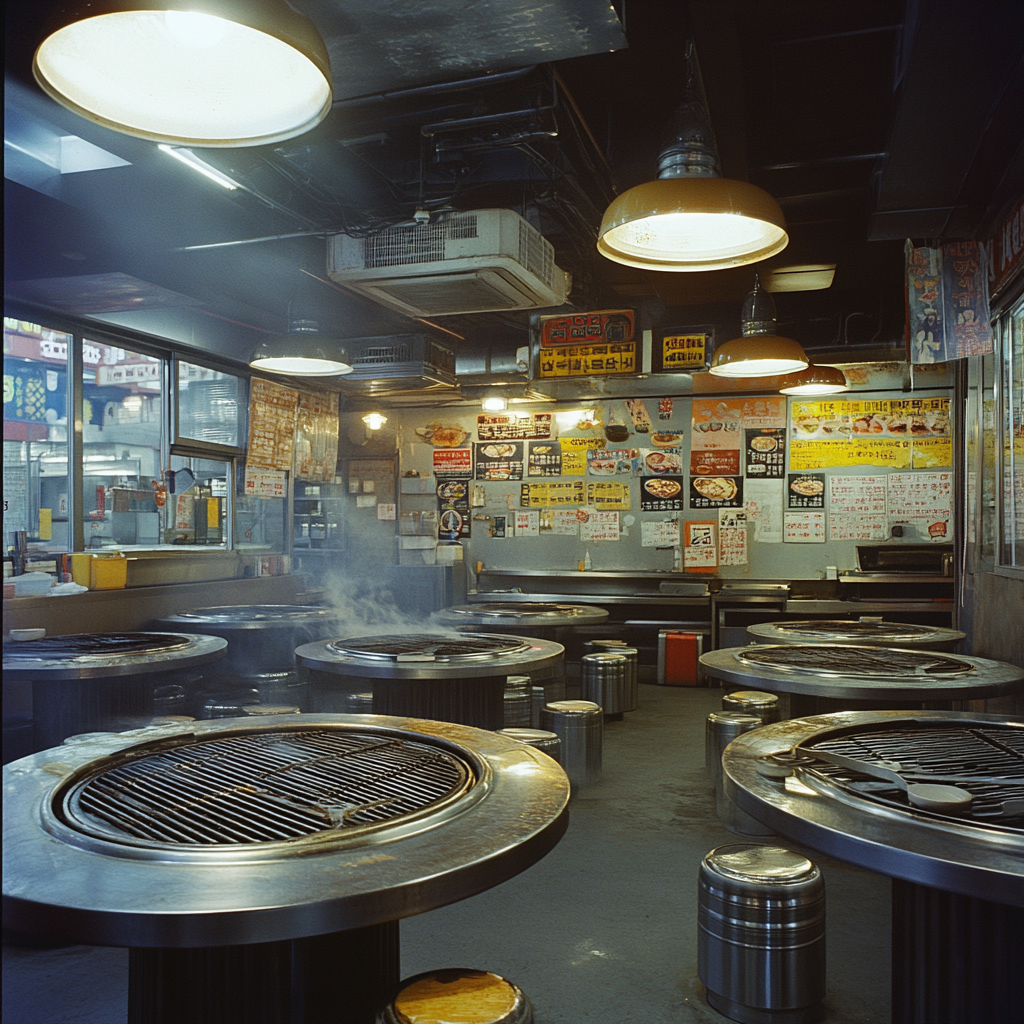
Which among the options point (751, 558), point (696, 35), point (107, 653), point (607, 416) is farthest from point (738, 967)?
point (607, 416)

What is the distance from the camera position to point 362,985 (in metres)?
1.72

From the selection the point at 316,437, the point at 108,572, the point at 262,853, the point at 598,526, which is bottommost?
the point at 262,853

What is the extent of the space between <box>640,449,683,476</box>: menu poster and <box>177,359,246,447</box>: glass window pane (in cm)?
447

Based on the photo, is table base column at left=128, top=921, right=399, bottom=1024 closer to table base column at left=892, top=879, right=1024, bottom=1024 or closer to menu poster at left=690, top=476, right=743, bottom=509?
table base column at left=892, top=879, right=1024, bottom=1024

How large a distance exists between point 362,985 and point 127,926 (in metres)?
0.73

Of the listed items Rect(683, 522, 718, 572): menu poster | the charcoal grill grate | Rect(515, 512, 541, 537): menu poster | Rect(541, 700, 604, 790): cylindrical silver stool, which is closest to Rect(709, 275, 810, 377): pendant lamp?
Rect(541, 700, 604, 790): cylindrical silver stool

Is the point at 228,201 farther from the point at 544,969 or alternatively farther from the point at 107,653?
the point at 544,969

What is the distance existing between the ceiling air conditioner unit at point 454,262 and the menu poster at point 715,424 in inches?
175

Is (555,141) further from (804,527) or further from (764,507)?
(804,527)

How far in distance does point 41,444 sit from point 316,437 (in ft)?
11.0

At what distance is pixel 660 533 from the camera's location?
30.3 ft

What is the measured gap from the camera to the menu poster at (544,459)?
377 inches

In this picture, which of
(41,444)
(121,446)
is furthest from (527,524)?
(41,444)

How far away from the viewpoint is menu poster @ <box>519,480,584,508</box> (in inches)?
375
